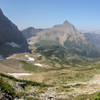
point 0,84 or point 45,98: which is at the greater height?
point 0,84

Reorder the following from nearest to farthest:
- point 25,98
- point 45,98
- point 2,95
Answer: point 2,95 < point 25,98 < point 45,98

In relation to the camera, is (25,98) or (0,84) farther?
(25,98)

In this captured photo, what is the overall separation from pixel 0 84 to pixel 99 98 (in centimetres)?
2468

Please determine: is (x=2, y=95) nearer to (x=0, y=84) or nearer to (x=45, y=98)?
(x=0, y=84)

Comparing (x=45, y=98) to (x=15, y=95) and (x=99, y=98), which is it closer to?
(x=15, y=95)

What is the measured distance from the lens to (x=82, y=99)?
4844 centimetres

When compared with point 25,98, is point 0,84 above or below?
above

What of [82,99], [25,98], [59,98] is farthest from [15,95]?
[82,99]

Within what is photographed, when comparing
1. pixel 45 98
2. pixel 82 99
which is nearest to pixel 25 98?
pixel 45 98

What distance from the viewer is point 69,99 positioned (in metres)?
49.6

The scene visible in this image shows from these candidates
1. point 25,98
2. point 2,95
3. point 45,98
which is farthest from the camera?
point 45,98

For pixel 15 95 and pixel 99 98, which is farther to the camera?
pixel 15 95

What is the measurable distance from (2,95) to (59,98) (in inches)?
805

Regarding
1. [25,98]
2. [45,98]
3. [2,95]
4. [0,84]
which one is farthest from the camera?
[45,98]
